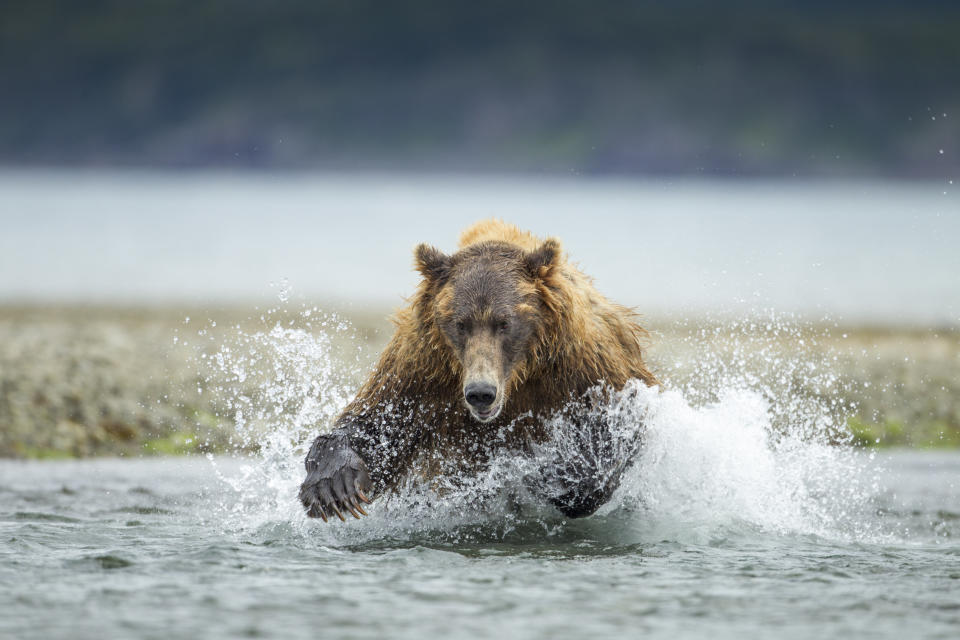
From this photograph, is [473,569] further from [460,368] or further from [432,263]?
[432,263]

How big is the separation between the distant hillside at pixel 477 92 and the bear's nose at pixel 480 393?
369 ft

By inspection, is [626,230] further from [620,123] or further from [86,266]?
[620,123]

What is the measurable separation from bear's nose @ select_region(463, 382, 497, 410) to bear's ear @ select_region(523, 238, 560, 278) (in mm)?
→ 868

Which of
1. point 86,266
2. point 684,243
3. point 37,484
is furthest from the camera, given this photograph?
point 684,243

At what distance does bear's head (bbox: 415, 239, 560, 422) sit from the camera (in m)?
6.66

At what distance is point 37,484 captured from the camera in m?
9.39

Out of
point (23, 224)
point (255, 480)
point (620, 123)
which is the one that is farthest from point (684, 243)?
point (620, 123)

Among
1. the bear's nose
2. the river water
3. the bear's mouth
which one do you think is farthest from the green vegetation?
A: the bear's nose

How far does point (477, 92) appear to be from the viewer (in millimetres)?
167000

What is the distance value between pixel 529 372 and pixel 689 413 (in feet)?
4.72

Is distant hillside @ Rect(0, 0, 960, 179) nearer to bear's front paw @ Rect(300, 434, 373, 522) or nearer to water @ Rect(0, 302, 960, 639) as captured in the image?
water @ Rect(0, 302, 960, 639)

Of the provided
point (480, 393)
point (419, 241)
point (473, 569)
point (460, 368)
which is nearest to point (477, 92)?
point (419, 241)

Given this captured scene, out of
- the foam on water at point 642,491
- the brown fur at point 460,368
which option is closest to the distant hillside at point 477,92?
the foam on water at point 642,491

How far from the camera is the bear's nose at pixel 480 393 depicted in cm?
645
